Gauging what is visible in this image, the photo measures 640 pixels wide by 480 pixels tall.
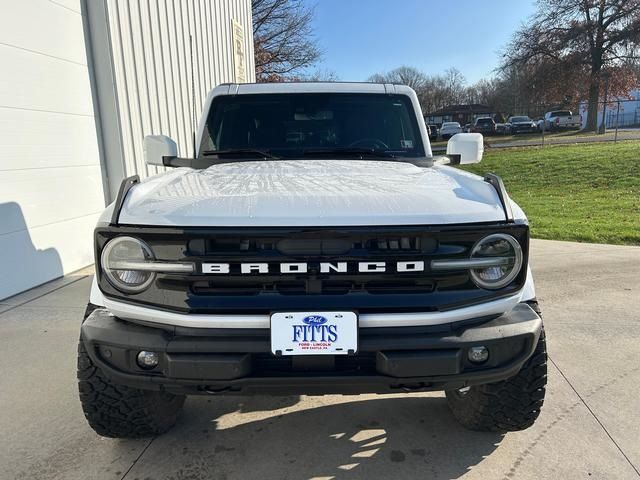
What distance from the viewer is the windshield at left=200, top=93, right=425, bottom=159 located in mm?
3342

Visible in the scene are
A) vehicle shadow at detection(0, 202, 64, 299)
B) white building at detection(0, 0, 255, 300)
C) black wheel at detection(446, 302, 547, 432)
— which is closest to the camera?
black wheel at detection(446, 302, 547, 432)

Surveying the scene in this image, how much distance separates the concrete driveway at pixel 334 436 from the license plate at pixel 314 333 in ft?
2.48

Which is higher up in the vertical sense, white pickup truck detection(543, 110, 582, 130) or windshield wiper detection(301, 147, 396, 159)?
white pickup truck detection(543, 110, 582, 130)

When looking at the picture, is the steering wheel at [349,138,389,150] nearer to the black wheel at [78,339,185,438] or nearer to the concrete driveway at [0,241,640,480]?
the concrete driveway at [0,241,640,480]

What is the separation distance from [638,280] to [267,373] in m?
4.68

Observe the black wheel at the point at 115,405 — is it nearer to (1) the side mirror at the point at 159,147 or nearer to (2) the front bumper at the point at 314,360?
(2) the front bumper at the point at 314,360

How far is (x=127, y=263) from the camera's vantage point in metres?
1.93

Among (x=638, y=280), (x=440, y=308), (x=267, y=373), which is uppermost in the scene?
(x=440, y=308)

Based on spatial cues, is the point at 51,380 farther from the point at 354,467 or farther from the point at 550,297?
the point at 550,297

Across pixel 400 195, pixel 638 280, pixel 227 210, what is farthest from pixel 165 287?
pixel 638 280

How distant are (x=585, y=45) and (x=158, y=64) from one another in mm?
33665

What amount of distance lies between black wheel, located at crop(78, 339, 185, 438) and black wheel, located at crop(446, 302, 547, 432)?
1512 mm

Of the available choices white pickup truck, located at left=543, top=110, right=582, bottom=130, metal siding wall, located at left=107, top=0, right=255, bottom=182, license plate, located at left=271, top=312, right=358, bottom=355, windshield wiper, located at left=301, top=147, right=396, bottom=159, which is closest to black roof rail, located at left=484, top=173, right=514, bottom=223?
license plate, located at left=271, top=312, right=358, bottom=355

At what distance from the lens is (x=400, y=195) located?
2082 mm
